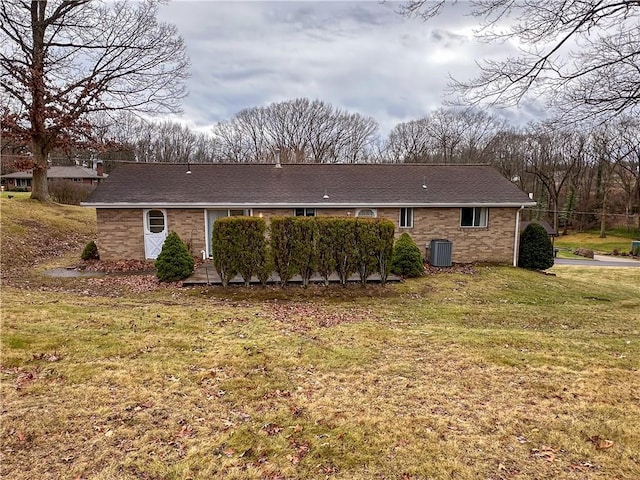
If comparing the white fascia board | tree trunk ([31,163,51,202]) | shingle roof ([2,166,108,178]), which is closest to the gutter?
the white fascia board

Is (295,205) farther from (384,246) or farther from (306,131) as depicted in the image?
(306,131)

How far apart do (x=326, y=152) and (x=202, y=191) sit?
110ft

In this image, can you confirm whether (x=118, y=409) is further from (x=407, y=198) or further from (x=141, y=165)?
(x=141, y=165)

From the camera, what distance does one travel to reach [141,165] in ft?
58.5

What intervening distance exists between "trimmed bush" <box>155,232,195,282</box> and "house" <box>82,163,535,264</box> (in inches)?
115

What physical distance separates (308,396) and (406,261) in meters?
9.63

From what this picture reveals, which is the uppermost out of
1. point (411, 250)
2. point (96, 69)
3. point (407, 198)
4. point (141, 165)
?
point (96, 69)

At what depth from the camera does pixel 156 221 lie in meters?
14.9

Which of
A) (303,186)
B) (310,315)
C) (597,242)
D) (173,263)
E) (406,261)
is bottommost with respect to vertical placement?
(597,242)

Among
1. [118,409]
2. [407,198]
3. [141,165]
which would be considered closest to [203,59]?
[141,165]

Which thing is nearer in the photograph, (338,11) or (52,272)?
(338,11)

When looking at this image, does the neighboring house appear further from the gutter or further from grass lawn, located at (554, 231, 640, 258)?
grass lawn, located at (554, 231, 640, 258)

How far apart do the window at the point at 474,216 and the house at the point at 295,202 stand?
43 millimetres

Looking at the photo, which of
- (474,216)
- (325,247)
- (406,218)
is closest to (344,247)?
(325,247)
